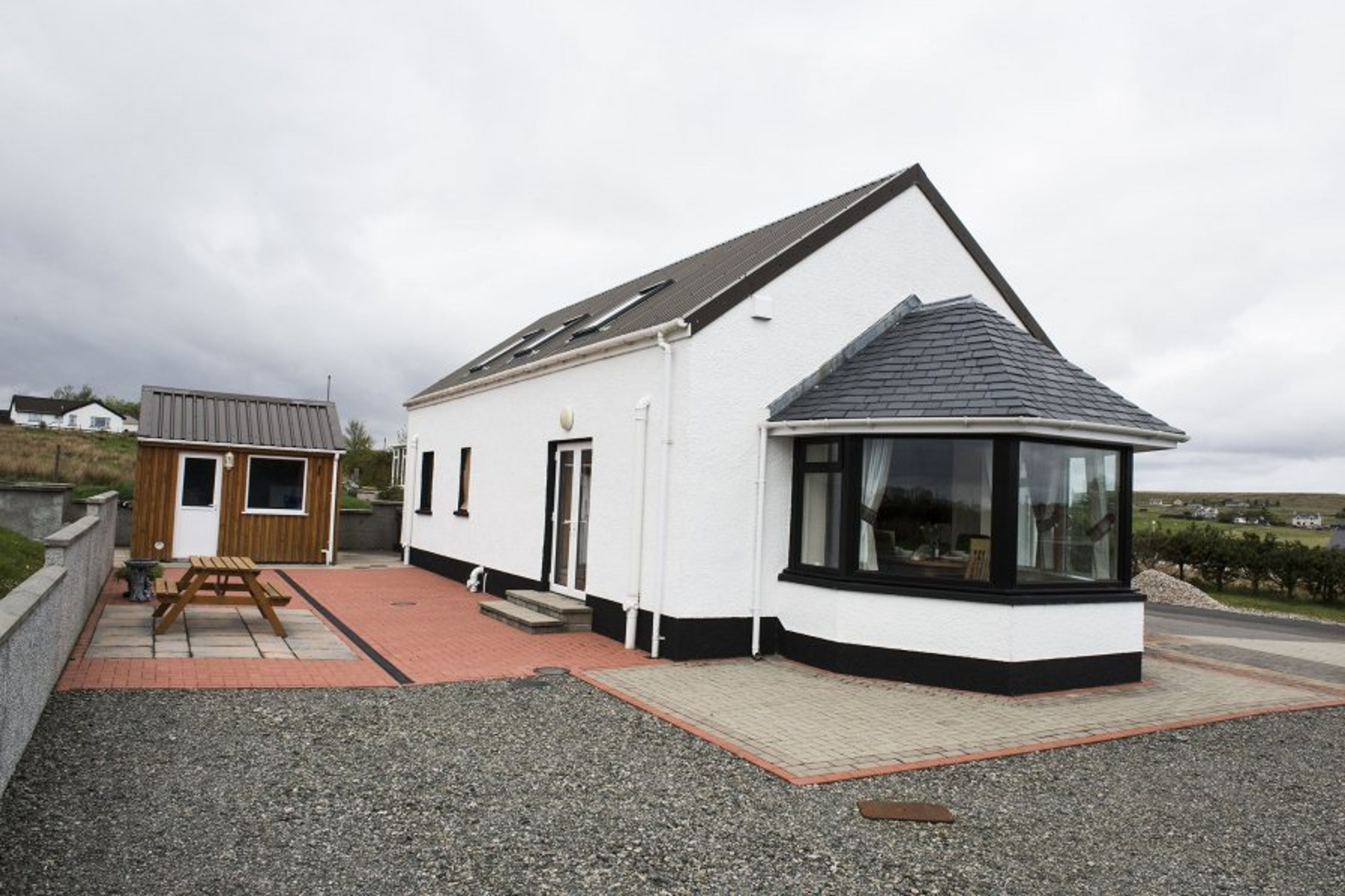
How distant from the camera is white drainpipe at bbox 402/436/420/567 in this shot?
18.8 meters

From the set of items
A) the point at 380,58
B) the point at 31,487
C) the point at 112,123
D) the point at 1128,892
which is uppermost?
the point at 380,58

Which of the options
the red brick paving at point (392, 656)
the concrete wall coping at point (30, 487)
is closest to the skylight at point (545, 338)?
the red brick paving at point (392, 656)

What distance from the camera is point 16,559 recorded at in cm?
1049

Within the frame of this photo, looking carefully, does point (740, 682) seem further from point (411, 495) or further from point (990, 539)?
point (411, 495)

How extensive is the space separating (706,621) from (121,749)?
5.51m

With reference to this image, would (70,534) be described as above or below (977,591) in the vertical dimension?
above

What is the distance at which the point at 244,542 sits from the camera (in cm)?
1738

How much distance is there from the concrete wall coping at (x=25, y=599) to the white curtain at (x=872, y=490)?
7017 millimetres

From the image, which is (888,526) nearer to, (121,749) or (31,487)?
(121,749)

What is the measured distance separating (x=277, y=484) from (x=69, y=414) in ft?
317

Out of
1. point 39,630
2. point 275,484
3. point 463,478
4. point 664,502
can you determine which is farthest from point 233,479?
point 39,630

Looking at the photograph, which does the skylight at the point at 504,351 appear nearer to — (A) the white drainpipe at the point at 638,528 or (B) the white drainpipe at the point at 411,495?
(B) the white drainpipe at the point at 411,495

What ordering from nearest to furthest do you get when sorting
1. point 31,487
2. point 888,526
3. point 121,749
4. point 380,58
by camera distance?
point 121,749 < point 888,526 < point 380,58 < point 31,487

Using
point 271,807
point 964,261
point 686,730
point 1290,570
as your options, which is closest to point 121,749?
point 271,807
